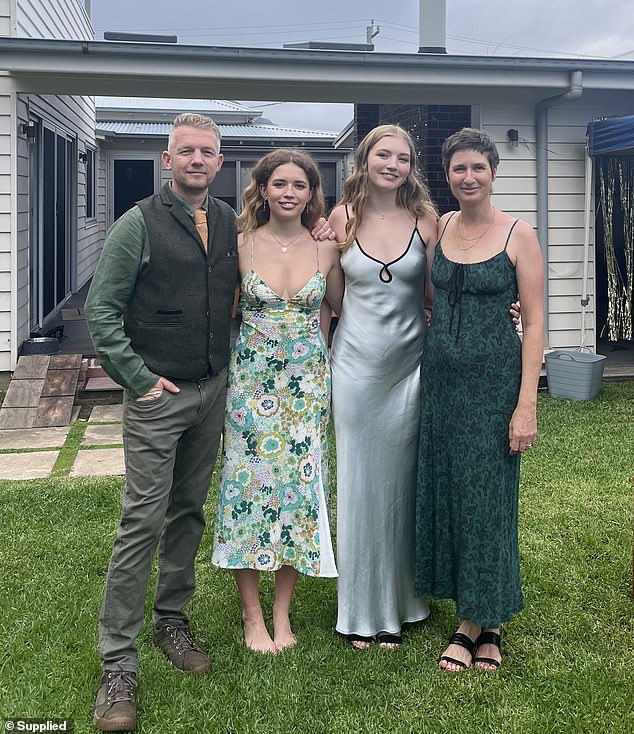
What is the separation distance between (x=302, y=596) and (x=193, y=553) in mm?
646

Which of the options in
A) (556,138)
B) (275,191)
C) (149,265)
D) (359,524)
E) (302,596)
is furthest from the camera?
(556,138)

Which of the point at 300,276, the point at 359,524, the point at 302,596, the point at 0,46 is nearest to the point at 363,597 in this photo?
the point at 359,524

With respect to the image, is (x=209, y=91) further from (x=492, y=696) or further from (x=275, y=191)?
(x=492, y=696)

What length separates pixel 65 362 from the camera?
21.5 feet

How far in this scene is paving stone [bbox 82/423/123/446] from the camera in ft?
17.6

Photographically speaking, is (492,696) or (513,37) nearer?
(492,696)

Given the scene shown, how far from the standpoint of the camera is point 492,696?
238 cm

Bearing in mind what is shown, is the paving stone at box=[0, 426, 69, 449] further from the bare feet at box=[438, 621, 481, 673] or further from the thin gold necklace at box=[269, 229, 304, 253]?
the bare feet at box=[438, 621, 481, 673]

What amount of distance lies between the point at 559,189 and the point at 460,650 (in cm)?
553

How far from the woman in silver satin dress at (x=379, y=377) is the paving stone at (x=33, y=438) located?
3.22 m

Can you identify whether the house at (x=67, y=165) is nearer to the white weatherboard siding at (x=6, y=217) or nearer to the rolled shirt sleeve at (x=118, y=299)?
the white weatherboard siding at (x=6, y=217)

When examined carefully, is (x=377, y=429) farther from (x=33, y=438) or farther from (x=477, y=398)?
(x=33, y=438)

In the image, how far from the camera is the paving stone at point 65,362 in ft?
21.3

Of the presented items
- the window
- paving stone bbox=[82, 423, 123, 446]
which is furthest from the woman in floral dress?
the window
